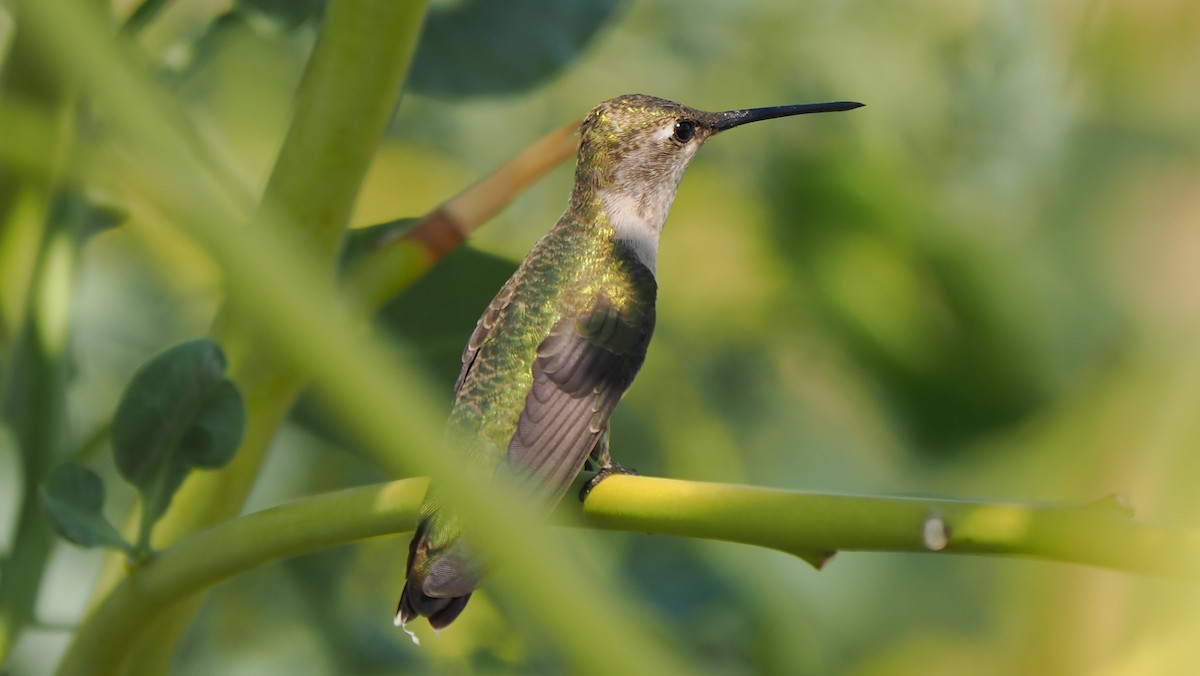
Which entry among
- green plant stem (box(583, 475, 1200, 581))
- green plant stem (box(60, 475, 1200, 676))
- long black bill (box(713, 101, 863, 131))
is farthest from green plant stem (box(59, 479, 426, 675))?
long black bill (box(713, 101, 863, 131))

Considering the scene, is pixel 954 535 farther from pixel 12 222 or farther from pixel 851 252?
pixel 851 252

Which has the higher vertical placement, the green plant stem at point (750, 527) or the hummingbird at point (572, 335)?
the hummingbird at point (572, 335)

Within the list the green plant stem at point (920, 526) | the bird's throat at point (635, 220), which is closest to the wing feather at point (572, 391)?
the bird's throat at point (635, 220)

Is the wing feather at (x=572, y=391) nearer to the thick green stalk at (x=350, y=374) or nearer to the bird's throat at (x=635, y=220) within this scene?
the bird's throat at (x=635, y=220)

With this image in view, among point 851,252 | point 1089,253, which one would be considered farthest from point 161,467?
point 1089,253

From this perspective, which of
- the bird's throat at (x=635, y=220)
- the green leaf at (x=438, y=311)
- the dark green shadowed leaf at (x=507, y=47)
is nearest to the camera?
the green leaf at (x=438, y=311)

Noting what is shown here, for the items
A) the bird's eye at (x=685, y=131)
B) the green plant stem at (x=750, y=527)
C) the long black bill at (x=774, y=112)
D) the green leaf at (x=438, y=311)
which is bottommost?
the green plant stem at (x=750, y=527)
